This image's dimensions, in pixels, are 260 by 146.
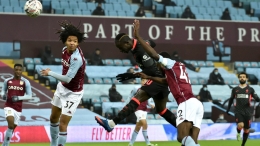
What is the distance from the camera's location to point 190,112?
422 inches

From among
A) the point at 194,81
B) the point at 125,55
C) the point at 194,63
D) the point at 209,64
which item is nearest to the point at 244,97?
the point at 194,81

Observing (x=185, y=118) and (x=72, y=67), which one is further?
(x=72, y=67)

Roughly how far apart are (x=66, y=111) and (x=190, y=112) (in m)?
2.41

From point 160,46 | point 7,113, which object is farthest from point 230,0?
point 7,113

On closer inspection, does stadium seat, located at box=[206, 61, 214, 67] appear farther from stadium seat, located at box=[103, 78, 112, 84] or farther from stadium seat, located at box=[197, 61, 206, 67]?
stadium seat, located at box=[103, 78, 112, 84]

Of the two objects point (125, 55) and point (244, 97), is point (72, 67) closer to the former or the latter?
point (244, 97)

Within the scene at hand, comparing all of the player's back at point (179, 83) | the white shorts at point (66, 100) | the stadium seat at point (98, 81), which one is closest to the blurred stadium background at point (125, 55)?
the stadium seat at point (98, 81)

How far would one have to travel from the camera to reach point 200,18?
29.6 meters

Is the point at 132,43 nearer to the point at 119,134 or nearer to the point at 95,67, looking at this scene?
the point at 119,134

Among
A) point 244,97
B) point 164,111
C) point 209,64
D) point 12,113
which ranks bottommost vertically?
point 209,64

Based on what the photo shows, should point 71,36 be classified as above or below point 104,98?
above

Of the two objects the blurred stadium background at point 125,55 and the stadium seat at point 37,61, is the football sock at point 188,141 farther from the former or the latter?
the stadium seat at point 37,61

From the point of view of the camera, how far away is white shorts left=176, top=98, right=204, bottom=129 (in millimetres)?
10711

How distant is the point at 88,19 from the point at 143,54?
14554mm
